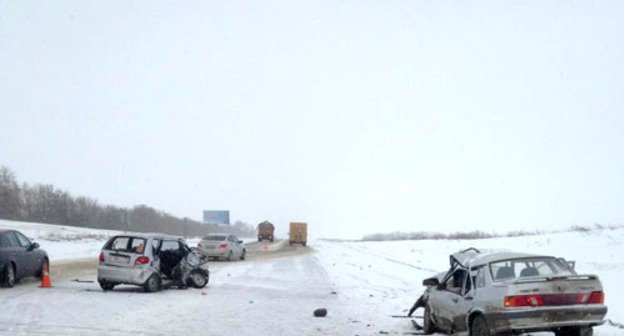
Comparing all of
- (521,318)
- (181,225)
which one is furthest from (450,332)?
(181,225)

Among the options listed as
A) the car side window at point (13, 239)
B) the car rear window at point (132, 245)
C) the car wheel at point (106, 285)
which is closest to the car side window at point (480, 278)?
the car rear window at point (132, 245)

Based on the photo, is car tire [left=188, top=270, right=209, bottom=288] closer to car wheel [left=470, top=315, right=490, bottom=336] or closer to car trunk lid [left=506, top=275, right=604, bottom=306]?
car wheel [left=470, top=315, right=490, bottom=336]

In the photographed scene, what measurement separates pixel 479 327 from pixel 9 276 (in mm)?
13630

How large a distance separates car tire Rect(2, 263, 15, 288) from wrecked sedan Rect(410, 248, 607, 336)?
509 inches

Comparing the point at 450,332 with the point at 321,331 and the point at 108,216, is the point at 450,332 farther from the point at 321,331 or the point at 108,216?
the point at 108,216

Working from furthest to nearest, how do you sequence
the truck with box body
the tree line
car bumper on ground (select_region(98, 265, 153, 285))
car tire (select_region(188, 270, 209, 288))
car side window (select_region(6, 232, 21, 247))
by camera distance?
the tree line < the truck with box body < car tire (select_region(188, 270, 209, 288)) < car side window (select_region(6, 232, 21, 247)) < car bumper on ground (select_region(98, 265, 153, 285))

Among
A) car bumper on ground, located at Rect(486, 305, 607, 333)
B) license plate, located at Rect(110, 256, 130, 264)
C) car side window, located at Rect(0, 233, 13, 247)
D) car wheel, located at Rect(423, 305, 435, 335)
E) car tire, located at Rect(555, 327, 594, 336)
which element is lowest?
car wheel, located at Rect(423, 305, 435, 335)

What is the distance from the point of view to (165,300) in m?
15.6

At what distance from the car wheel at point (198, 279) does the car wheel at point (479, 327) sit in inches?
437

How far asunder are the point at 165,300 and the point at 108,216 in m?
115

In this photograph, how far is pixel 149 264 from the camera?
1742 cm

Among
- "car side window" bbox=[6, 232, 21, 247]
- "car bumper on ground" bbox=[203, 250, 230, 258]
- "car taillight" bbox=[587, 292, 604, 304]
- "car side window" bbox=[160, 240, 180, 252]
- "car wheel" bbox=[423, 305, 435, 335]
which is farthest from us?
"car bumper on ground" bbox=[203, 250, 230, 258]

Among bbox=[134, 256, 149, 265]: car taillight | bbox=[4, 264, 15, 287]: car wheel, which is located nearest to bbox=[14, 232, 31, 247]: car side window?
bbox=[4, 264, 15, 287]: car wheel

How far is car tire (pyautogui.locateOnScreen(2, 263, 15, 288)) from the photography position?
17422 millimetres
